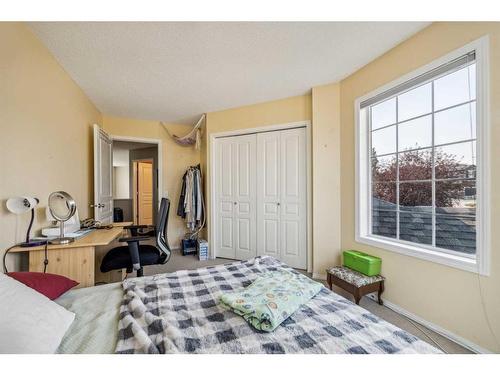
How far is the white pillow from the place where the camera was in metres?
0.66

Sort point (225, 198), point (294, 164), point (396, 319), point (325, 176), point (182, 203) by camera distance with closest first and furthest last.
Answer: point (396, 319) → point (325, 176) → point (294, 164) → point (225, 198) → point (182, 203)

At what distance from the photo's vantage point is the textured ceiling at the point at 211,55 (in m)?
1.70

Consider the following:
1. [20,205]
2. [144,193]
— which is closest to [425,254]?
[20,205]

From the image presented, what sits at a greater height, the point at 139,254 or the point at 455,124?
the point at 455,124

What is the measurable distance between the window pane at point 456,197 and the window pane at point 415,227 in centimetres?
14

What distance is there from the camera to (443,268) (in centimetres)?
163

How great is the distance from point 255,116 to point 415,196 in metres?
2.21

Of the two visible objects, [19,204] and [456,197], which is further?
[456,197]

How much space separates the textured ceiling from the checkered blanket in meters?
1.89

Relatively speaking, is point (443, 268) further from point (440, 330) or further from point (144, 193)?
point (144, 193)

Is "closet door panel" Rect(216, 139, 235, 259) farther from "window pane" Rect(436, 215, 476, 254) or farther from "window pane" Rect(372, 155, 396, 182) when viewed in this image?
"window pane" Rect(436, 215, 476, 254)

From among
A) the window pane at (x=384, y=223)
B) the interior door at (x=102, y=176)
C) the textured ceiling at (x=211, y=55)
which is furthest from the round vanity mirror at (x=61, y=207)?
the window pane at (x=384, y=223)

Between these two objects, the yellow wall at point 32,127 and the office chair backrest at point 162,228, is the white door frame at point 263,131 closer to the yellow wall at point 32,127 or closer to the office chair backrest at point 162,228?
the office chair backrest at point 162,228
